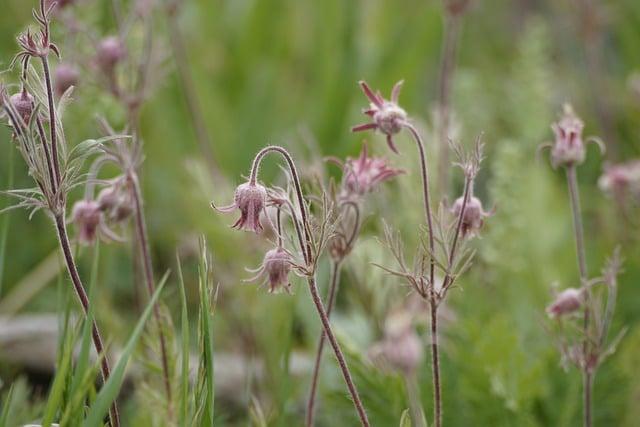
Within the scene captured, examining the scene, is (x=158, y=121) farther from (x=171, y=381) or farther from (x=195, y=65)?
(x=171, y=381)

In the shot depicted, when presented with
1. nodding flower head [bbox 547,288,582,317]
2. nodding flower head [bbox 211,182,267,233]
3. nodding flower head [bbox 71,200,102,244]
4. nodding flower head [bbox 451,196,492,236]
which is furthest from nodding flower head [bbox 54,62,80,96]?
nodding flower head [bbox 547,288,582,317]

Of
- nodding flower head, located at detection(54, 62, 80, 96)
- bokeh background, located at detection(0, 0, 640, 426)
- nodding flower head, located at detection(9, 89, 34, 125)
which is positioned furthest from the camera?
nodding flower head, located at detection(54, 62, 80, 96)

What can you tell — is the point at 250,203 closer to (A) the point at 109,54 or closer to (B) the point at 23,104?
(B) the point at 23,104

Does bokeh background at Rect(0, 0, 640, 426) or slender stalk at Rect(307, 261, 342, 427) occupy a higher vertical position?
bokeh background at Rect(0, 0, 640, 426)

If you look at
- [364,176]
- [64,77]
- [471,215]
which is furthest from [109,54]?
[471,215]

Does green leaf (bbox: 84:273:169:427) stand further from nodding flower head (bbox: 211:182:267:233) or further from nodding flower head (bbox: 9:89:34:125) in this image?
nodding flower head (bbox: 9:89:34:125)
